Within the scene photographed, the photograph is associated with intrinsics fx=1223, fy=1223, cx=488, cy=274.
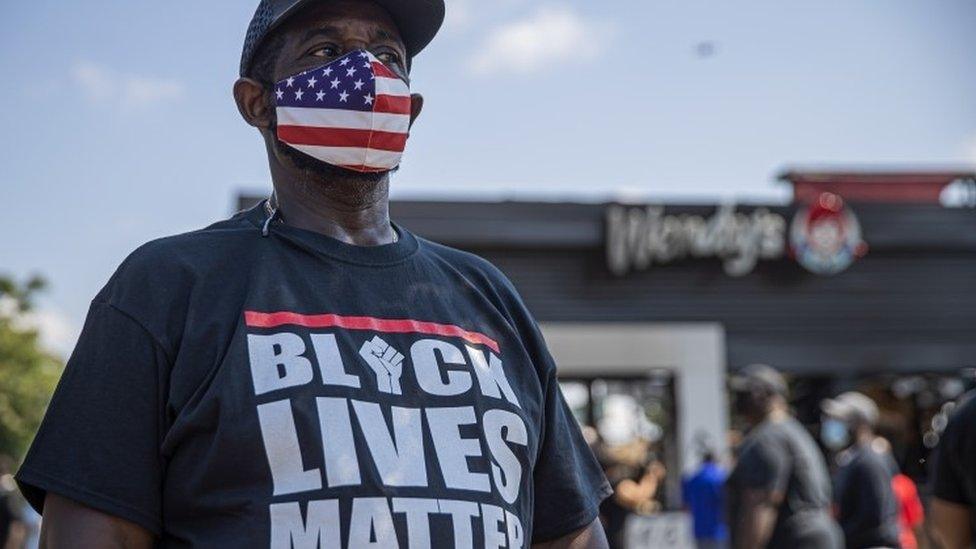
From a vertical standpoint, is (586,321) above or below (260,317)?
below

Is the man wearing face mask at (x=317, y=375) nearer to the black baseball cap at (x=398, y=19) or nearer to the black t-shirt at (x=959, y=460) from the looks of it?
the black baseball cap at (x=398, y=19)

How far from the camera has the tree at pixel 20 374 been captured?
5069cm

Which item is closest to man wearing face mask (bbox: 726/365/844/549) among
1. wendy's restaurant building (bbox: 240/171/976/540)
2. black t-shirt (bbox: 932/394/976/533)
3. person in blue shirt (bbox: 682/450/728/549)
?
black t-shirt (bbox: 932/394/976/533)

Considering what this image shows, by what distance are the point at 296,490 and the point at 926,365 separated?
19985 millimetres

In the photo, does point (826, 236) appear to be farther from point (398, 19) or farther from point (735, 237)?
point (398, 19)

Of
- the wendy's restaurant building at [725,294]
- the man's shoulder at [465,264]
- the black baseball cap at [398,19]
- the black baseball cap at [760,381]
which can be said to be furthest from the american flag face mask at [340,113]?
the wendy's restaurant building at [725,294]

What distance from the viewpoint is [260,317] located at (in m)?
1.87

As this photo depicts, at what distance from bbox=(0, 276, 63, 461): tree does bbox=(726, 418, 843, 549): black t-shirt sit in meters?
45.0

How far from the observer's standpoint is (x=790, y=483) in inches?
318

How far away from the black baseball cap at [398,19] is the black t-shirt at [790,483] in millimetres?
6244

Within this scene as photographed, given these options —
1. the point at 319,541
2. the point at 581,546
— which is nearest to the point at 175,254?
the point at 319,541

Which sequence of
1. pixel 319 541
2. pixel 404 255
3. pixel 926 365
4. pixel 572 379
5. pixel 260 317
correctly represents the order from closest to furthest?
1. pixel 319 541
2. pixel 260 317
3. pixel 404 255
4. pixel 572 379
5. pixel 926 365

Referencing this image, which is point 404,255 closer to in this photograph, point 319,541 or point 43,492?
point 319,541

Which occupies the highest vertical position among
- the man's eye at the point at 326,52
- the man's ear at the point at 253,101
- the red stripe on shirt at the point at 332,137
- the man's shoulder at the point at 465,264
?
the man's eye at the point at 326,52
